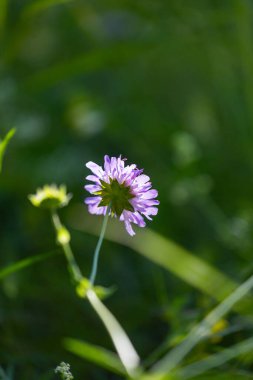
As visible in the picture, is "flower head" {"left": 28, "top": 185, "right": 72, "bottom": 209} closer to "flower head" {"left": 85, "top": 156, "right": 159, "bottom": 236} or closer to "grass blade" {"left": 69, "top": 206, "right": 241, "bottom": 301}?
"flower head" {"left": 85, "top": 156, "right": 159, "bottom": 236}

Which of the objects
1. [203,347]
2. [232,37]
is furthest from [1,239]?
[232,37]

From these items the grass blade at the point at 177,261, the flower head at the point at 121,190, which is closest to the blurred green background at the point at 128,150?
the grass blade at the point at 177,261

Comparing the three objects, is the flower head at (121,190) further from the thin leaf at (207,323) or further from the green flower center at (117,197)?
the thin leaf at (207,323)

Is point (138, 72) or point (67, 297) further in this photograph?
point (138, 72)

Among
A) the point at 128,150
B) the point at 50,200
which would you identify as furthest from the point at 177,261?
the point at 128,150

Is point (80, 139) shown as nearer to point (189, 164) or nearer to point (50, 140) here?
point (50, 140)

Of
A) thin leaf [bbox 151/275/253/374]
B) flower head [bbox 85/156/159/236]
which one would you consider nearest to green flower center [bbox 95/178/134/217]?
flower head [bbox 85/156/159/236]
